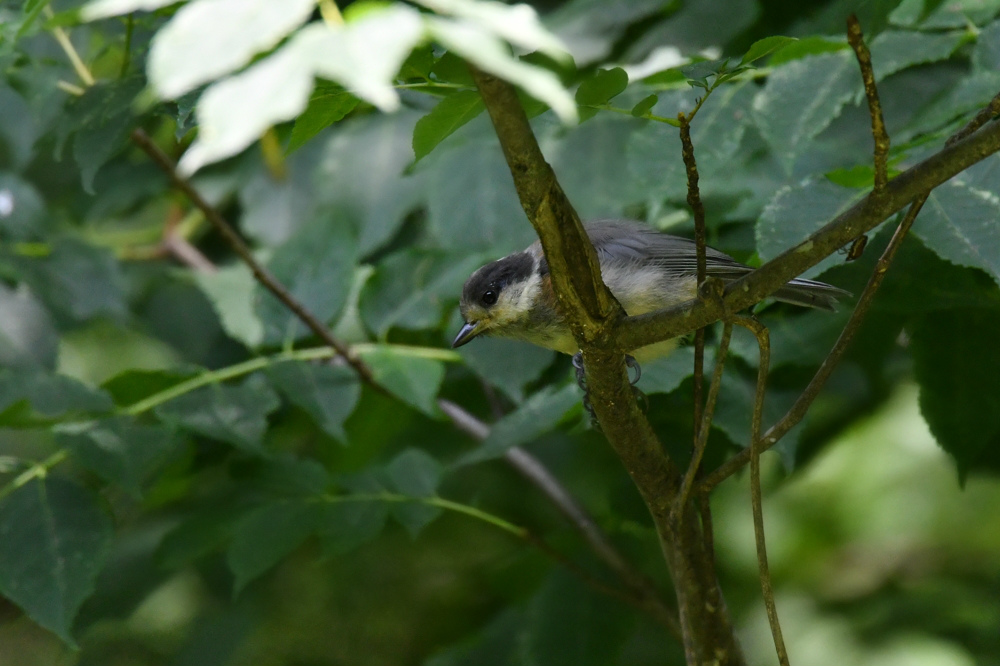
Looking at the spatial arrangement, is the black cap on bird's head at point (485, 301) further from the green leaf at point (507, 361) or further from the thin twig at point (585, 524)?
the thin twig at point (585, 524)

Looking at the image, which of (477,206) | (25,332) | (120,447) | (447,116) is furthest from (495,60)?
(25,332)

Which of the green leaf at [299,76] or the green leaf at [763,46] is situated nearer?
the green leaf at [299,76]

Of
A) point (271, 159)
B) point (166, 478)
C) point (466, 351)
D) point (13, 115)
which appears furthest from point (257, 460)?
point (13, 115)

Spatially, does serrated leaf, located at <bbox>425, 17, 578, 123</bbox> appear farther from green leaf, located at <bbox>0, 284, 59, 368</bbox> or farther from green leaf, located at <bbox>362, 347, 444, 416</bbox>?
A: green leaf, located at <bbox>0, 284, 59, 368</bbox>

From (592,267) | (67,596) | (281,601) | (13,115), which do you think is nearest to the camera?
(592,267)

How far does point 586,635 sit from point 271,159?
2345 millimetres

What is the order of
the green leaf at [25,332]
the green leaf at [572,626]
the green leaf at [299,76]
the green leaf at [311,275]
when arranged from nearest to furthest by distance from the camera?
the green leaf at [299,76]
the green leaf at [572,626]
the green leaf at [311,275]
the green leaf at [25,332]

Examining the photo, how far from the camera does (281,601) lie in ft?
12.9

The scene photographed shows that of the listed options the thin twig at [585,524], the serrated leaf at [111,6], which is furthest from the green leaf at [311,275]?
the serrated leaf at [111,6]

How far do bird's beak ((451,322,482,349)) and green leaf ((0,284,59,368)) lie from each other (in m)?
1.51

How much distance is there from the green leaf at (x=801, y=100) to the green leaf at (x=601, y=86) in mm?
1009

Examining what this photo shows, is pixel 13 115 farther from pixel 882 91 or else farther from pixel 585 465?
pixel 882 91

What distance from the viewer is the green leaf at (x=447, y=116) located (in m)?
1.47

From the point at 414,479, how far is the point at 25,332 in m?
1.65
